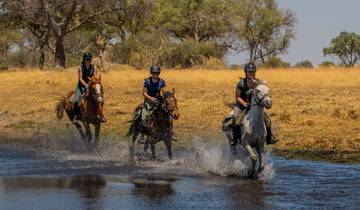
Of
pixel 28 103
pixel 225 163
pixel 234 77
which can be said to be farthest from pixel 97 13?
pixel 225 163

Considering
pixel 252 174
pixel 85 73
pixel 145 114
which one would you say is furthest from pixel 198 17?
pixel 252 174

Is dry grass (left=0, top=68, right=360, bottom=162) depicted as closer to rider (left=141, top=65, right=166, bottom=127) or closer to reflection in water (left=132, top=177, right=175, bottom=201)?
rider (left=141, top=65, right=166, bottom=127)

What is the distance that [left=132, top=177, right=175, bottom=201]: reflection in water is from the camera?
1172 cm

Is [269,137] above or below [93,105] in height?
below

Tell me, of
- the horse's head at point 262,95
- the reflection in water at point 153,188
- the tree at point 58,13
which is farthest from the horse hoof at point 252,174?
the tree at point 58,13

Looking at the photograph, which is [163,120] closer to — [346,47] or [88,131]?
[88,131]

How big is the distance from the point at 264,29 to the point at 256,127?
7176cm

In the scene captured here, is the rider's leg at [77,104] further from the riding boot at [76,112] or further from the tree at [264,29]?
the tree at [264,29]

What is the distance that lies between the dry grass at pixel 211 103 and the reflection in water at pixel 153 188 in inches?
228

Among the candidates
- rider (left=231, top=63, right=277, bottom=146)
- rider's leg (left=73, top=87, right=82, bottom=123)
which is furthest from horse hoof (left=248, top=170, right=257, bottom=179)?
rider's leg (left=73, top=87, right=82, bottom=123)

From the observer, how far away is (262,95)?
12.3 metres

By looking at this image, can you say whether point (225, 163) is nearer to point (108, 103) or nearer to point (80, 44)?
point (108, 103)

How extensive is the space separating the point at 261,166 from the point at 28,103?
18593 mm

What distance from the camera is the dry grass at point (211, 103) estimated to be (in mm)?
20734
